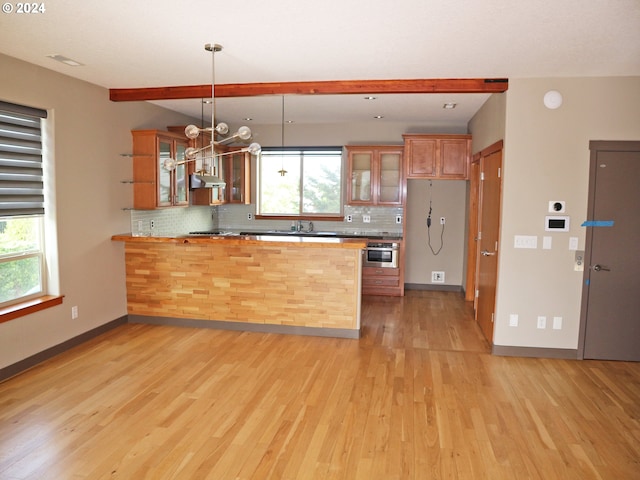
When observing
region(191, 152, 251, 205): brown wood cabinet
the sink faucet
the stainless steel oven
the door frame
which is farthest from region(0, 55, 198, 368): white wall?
the door frame

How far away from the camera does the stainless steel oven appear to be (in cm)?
721

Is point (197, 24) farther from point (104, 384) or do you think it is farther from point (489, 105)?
point (489, 105)

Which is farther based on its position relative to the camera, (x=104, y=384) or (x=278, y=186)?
(x=278, y=186)

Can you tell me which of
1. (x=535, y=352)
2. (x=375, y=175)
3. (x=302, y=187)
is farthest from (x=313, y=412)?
(x=302, y=187)

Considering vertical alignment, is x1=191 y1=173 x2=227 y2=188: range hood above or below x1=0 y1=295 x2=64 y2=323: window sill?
above

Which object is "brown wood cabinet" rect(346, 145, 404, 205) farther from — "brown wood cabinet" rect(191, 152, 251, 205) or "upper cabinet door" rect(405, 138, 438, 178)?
"brown wood cabinet" rect(191, 152, 251, 205)

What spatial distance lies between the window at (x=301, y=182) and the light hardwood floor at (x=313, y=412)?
3.36 metres

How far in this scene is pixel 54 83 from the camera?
4434mm

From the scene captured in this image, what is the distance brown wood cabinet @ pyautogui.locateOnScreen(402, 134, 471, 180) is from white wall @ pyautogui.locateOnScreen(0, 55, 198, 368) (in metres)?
3.85

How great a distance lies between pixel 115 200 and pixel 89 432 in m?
3.04

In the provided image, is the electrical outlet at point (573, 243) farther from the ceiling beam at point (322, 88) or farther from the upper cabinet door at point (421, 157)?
the upper cabinet door at point (421, 157)

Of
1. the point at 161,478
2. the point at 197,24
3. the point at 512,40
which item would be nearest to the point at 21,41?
the point at 197,24

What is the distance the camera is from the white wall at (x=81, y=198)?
414 centimetres

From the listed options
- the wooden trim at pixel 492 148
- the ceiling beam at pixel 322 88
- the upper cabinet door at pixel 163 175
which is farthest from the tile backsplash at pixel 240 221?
the wooden trim at pixel 492 148
